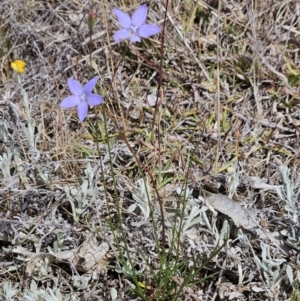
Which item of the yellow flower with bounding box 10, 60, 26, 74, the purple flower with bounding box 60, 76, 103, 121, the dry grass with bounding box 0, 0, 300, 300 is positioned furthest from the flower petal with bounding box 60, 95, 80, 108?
the yellow flower with bounding box 10, 60, 26, 74

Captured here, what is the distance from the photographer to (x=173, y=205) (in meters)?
2.04

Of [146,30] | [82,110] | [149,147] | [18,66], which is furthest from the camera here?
[18,66]

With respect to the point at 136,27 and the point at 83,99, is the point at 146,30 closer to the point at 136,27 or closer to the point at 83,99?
the point at 136,27

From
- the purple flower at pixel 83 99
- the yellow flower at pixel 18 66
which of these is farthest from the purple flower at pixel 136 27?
the yellow flower at pixel 18 66

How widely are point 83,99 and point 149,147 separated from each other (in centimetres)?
72

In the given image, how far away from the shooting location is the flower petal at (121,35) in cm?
148

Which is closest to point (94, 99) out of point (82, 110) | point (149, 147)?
point (82, 110)

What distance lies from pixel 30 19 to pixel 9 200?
933mm

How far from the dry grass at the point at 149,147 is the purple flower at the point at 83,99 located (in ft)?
0.43

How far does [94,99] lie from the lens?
1422mm

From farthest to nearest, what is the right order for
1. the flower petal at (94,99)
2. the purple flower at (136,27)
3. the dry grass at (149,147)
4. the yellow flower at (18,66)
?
the yellow flower at (18,66) → the dry grass at (149,147) → the purple flower at (136,27) → the flower petal at (94,99)

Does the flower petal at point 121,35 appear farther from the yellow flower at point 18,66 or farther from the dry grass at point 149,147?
the yellow flower at point 18,66

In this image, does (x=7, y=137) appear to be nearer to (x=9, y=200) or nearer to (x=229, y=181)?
(x=9, y=200)

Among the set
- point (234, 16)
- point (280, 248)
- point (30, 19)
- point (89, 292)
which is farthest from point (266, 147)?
point (30, 19)
